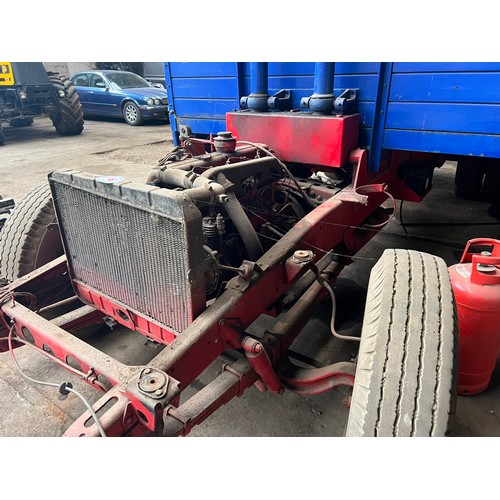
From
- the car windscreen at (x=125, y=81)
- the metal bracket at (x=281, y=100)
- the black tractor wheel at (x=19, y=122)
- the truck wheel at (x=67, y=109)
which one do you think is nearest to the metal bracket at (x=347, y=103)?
the metal bracket at (x=281, y=100)

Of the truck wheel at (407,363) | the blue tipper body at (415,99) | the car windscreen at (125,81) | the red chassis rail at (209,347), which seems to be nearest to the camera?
the truck wheel at (407,363)

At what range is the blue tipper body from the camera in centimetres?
258

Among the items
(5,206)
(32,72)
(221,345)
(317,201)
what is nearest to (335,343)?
(317,201)

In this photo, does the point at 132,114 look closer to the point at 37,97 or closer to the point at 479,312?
the point at 37,97

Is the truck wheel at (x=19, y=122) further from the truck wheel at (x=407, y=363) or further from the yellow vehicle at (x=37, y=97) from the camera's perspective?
the truck wheel at (x=407, y=363)

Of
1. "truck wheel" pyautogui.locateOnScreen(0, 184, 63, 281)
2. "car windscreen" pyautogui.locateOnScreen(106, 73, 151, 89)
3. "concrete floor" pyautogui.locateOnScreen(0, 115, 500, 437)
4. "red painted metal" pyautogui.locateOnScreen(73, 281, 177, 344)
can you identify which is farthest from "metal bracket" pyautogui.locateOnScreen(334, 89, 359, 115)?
"car windscreen" pyautogui.locateOnScreen(106, 73, 151, 89)

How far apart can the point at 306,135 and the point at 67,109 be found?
10081 mm

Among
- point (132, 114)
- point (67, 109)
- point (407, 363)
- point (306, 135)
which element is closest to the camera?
point (407, 363)

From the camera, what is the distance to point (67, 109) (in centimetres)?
1098

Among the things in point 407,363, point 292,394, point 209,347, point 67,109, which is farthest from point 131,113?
point 407,363

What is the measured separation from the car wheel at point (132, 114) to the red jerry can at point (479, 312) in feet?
38.8

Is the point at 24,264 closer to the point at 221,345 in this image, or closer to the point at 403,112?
the point at 221,345

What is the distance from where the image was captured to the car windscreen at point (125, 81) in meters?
12.8

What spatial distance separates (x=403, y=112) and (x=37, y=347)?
275 centimetres
